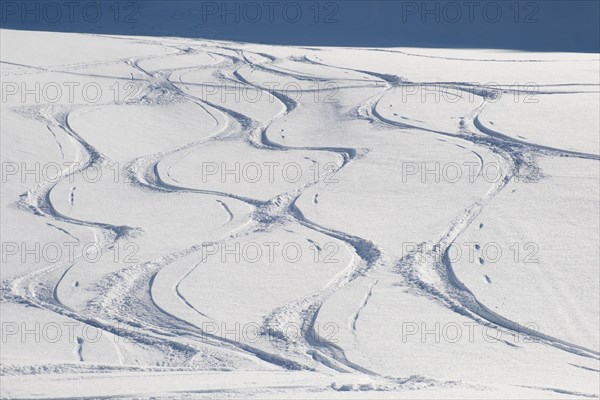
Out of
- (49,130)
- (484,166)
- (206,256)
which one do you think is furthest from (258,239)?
(49,130)

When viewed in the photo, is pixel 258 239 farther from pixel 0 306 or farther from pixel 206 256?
pixel 0 306

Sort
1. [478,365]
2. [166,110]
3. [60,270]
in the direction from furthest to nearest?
[166,110] → [60,270] → [478,365]

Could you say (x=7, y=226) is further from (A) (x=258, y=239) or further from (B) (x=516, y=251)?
(B) (x=516, y=251)

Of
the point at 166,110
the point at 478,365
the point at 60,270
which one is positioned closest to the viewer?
the point at 478,365

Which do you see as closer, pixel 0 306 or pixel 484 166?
pixel 0 306

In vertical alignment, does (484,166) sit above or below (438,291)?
above


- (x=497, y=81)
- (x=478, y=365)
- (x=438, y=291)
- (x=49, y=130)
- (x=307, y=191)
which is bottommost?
(x=478, y=365)
